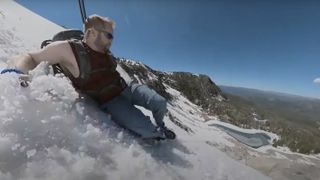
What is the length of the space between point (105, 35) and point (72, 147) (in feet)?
4.51

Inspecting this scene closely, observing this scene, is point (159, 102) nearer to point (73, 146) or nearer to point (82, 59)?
point (82, 59)

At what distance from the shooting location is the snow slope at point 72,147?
3.67 meters

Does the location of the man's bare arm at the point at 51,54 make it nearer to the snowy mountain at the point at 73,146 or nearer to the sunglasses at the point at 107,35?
the snowy mountain at the point at 73,146

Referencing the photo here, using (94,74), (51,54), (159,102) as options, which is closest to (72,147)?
(94,74)

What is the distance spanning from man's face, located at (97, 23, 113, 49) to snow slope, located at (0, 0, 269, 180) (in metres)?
0.56

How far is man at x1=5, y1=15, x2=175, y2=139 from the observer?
4848 mm

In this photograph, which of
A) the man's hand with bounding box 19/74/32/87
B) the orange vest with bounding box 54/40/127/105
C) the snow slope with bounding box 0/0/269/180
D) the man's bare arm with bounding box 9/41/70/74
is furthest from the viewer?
the orange vest with bounding box 54/40/127/105

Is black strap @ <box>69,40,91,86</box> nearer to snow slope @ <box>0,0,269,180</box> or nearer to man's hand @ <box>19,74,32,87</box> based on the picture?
snow slope @ <box>0,0,269,180</box>

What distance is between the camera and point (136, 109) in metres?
5.03

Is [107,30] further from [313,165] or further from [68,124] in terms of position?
[313,165]

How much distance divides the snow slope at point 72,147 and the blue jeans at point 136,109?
0.37ft

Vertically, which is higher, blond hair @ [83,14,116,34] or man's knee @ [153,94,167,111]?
blond hair @ [83,14,116,34]

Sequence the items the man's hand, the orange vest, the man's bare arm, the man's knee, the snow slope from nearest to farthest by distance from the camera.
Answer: the snow slope, the man's hand, the man's bare arm, the orange vest, the man's knee

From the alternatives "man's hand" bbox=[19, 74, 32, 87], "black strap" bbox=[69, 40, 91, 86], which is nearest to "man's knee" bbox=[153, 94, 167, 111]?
"black strap" bbox=[69, 40, 91, 86]
